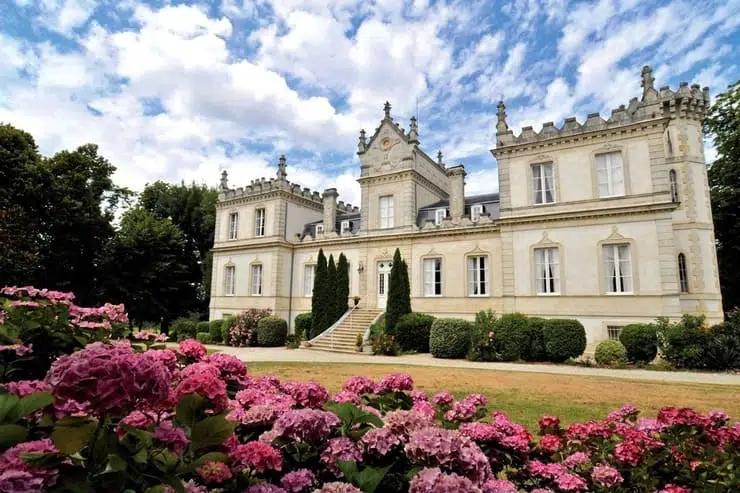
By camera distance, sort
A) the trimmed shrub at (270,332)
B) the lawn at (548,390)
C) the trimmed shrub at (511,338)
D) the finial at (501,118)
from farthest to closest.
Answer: the trimmed shrub at (270,332) → the finial at (501,118) → the trimmed shrub at (511,338) → the lawn at (548,390)

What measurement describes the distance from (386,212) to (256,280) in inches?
376

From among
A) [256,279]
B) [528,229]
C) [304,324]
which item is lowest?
[304,324]

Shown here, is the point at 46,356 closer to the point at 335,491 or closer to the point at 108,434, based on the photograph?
the point at 108,434

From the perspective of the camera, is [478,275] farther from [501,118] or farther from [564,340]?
[501,118]

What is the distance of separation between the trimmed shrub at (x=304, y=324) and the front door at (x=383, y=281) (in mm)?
3950

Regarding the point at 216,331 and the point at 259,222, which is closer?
the point at 216,331

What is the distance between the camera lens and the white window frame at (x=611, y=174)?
15968 mm

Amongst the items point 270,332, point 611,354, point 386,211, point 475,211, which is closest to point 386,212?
point 386,211

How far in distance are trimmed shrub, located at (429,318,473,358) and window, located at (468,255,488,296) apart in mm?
2885

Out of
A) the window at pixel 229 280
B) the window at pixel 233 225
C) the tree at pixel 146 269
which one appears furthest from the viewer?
the window at pixel 233 225

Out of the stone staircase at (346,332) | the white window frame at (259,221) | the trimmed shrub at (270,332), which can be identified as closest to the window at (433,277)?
the stone staircase at (346,332)

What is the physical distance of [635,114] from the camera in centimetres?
1580

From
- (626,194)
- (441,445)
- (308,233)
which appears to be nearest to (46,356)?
(441,445)

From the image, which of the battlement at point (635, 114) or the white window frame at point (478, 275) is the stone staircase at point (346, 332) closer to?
the white window frame at point (478, 275)
